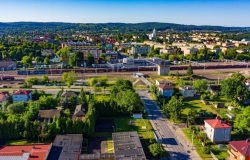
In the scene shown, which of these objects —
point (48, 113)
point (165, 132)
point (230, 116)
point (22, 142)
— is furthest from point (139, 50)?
point (22, 142)

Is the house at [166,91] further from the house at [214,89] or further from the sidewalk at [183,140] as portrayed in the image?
the sidewalk at [183,140]

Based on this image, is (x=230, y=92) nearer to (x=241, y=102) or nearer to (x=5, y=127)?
(x=241, y=102)

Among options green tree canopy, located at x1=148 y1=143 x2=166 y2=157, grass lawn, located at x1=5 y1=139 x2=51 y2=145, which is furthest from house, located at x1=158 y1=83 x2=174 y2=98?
grass lawn, located at x1=5 y1=139 x2=51 y2=145

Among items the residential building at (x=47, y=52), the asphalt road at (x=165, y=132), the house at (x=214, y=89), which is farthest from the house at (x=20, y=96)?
the residential building at (x=47, y=52)

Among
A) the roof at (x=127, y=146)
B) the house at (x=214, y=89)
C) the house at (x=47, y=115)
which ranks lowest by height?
the roof at (x=127, y=146)

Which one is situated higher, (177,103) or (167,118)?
(177,103)

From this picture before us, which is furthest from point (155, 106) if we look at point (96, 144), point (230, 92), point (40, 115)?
point (40, 115)
